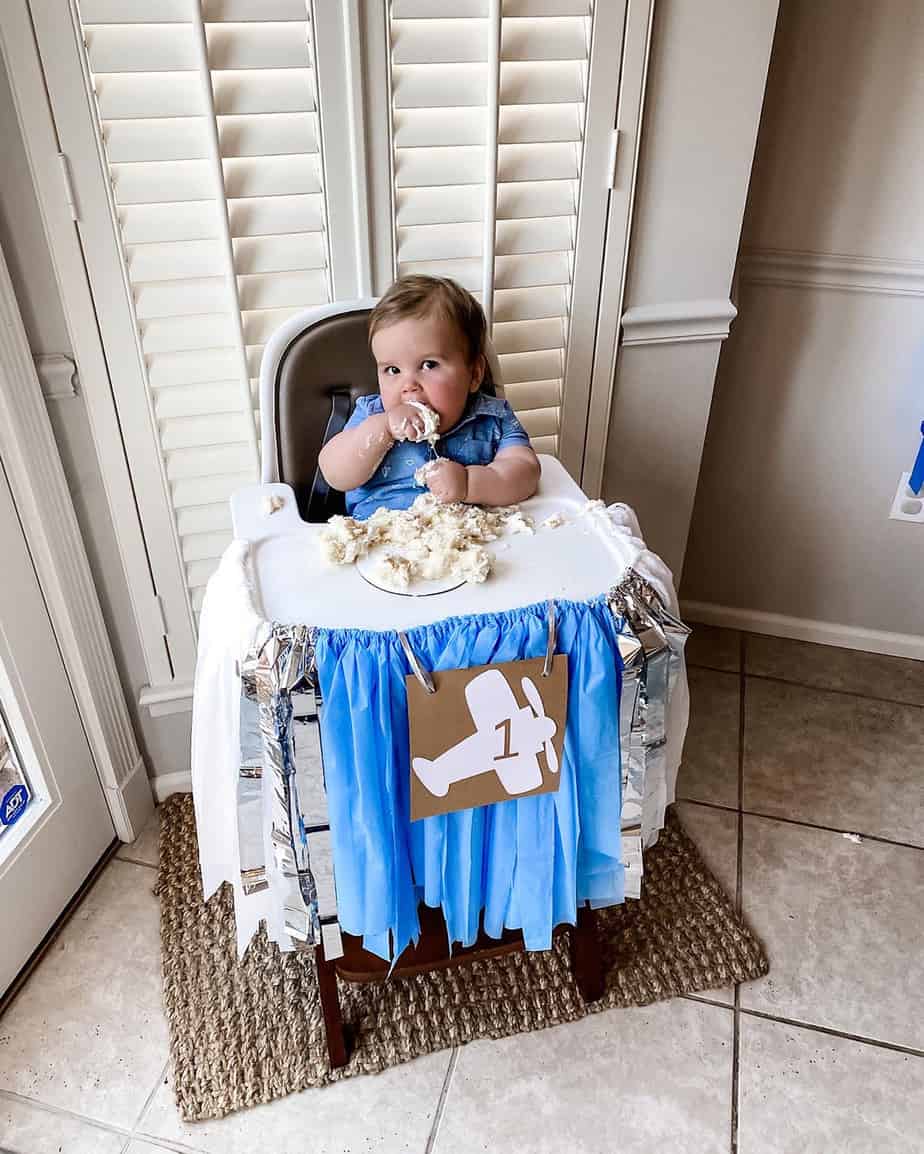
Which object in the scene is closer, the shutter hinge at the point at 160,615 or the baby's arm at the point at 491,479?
the baby's arm at the point at 491,479

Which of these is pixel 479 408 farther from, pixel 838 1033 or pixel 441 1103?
pixel 838 1033

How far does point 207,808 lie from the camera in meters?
1.13

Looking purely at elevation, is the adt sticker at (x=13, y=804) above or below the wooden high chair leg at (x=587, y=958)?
above

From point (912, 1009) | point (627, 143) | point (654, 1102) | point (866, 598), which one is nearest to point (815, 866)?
point (912, 1009)

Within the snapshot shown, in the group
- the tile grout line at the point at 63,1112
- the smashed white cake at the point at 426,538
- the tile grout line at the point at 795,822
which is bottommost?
the tile grout line at the point at 63,1112

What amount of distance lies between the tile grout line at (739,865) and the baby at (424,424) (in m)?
0.88

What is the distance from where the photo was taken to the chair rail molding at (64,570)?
1.28 meters

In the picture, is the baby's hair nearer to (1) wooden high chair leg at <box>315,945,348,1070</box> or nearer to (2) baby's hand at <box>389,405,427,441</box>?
(2) baby's hand at <box>389,405,427,441</box>

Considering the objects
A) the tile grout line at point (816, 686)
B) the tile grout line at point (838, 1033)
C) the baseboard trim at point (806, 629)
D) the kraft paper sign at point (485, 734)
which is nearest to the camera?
the kraft paper sign at point (485, 734)

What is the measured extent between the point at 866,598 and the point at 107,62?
1.88 meters

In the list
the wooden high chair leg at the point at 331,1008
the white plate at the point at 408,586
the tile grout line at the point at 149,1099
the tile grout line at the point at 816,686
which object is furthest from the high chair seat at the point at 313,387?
the tile grout line at the point at 816,686

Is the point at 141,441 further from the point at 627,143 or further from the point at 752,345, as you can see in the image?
the point at 752,345

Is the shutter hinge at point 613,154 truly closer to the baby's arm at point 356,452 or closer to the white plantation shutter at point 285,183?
the white plantation shutter at point 285,183

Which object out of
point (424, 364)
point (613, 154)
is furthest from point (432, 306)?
point (613, 154)
